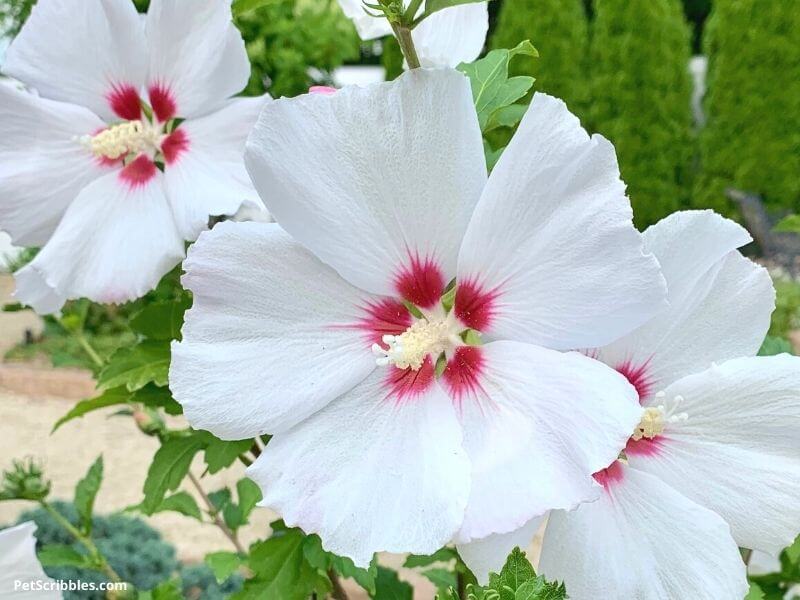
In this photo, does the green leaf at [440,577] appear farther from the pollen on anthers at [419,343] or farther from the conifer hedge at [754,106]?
the conifer hedge at [754,106]

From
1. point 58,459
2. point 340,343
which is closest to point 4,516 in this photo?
point 58,459

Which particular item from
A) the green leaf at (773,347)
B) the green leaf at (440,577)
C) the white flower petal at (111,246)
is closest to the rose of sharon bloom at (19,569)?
the white flower petal at (111,246)

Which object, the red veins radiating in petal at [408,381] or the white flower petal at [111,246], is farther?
the white flower petal at [111,246]

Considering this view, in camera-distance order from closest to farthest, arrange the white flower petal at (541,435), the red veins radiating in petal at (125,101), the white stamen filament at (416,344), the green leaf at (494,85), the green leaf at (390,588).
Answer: the white flower petal at (541,435) → the white stamen filament at (416,344) → the green leaf at (494,85) → the red veins radiating in petal at (125,101) → the green leaf at (390,588)

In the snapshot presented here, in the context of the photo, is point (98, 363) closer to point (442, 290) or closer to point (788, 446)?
point (442, 290)

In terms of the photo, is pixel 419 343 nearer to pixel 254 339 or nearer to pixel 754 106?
pixel 254 339

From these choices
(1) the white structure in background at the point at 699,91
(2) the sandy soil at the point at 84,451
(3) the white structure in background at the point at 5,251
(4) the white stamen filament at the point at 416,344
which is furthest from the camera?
(1) the white structure in background at the point at 699,91

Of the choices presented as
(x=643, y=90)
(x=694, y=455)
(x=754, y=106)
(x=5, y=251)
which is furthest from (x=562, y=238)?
(x=754, y=106)

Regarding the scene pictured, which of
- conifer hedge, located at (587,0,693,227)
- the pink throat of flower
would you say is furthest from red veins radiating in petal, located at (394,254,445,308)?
conifer hedge, located at (587,0,693,227)
